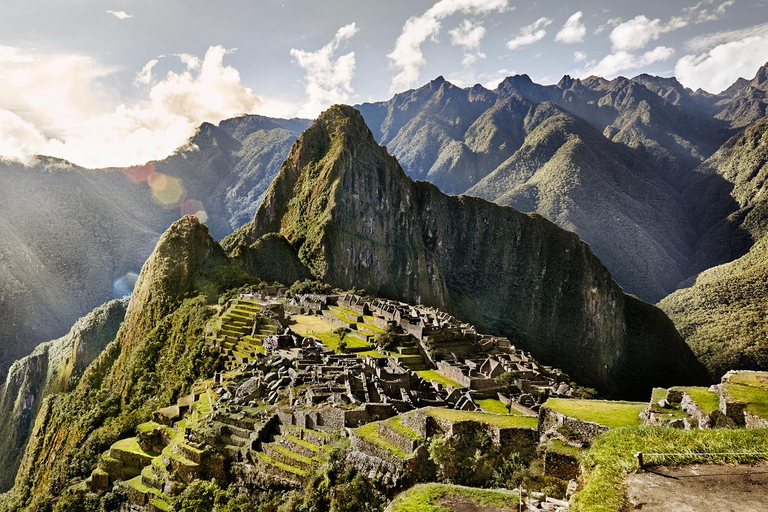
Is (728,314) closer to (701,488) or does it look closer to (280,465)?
(280,465)

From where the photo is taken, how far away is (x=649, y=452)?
9688 mm

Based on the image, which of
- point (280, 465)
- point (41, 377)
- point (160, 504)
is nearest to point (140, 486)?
point (160, 504)

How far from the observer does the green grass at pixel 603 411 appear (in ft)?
45.9

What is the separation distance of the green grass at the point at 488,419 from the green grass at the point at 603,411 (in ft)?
3.08

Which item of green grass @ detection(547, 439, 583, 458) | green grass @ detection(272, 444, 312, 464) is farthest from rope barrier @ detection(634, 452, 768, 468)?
green grass @ detection(272, 444, 312, 464)

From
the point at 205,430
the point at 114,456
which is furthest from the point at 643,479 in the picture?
the point at 114,456

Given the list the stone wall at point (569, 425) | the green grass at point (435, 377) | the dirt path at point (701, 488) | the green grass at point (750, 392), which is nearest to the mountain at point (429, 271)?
the green grass at point (435, 377)

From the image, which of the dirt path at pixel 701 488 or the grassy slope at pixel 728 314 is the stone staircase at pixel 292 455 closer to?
the dirt path at pixel 701 488

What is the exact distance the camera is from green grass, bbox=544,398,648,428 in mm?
14000

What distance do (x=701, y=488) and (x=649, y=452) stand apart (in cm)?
129

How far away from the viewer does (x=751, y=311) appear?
14162 cm

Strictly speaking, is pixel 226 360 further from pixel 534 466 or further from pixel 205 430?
pixel 534 466

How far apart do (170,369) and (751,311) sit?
160384 mm

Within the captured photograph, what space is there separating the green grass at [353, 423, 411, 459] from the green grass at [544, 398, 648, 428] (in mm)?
5016
